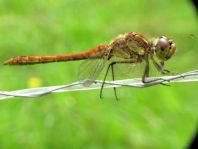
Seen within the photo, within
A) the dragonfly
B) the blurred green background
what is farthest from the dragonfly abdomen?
the blurred green background

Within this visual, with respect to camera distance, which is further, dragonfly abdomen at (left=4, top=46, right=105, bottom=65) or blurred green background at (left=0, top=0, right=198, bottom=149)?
blurred green background at (left=0, top=0, right=198, bottom=149)

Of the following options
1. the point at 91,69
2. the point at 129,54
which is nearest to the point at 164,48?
the point at 129,54

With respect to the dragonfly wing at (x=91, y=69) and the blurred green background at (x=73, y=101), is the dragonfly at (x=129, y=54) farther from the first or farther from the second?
the blurred green background at (x=73, y=101)

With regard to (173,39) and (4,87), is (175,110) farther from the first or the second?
(173,39)

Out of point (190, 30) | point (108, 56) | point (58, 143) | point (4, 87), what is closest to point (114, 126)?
point (58, 143)

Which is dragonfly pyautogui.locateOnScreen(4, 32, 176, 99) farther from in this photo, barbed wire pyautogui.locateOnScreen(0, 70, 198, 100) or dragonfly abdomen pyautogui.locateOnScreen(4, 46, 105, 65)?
barbed wire pyautogui.locateOnScreen(0, 70, 198, 100)

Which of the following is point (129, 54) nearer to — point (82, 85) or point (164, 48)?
point (164, 48)

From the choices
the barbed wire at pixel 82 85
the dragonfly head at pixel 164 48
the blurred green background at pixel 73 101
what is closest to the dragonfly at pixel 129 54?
the dragonfly head at pixel 164 48
